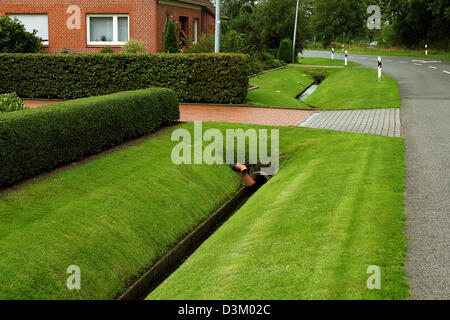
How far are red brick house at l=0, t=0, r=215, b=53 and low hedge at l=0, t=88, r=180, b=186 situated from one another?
14840 millimetres

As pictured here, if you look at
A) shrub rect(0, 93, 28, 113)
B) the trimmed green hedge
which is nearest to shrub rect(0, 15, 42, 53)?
the trimmed green hedge

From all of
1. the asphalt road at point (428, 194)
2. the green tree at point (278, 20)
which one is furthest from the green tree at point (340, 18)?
the asphalt road at point (428, 194)

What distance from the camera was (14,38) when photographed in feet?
81.3

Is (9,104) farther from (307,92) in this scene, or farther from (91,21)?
(307,92)

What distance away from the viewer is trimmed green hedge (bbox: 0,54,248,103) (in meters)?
19.4

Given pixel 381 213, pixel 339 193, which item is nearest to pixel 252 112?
pixel 339 193

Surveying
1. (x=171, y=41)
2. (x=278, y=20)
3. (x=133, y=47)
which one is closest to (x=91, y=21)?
(x=133, y=47)

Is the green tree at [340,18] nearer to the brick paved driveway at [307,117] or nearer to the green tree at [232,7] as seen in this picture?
the green tree at [232,7]

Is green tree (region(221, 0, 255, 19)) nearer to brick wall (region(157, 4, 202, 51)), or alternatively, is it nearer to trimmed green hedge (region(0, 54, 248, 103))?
brick wall (region(157, 4, 202, 51))

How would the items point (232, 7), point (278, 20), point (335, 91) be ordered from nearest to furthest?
point (335, 91), point (278, 20), point (232, 7)

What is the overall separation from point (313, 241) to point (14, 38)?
21706mm

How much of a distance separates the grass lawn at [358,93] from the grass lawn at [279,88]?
126cm
